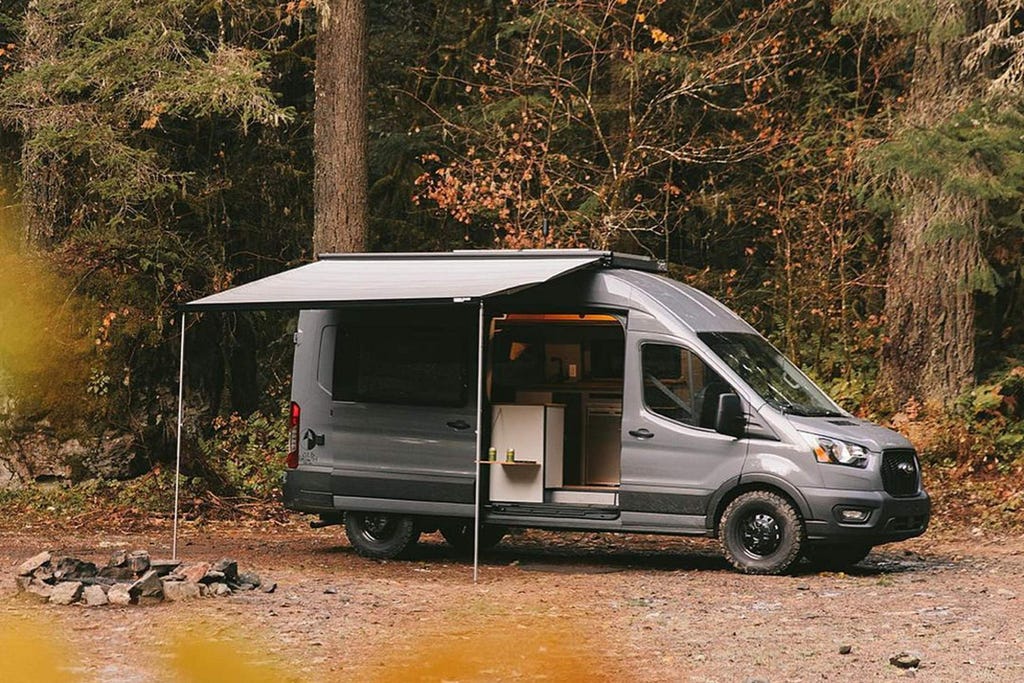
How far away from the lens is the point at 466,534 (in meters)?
14.8

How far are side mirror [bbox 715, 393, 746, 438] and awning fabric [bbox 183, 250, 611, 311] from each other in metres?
1.58

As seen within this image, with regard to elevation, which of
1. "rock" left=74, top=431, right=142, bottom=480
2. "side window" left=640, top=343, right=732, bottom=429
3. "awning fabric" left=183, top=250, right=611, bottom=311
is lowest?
"rock" left=74, top=431, right=142, bottom=480

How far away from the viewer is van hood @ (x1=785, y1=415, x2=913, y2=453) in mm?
12547

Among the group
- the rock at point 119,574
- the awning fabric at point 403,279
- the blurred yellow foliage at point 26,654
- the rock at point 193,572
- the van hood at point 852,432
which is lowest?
the blurred yellow foliage at point 26,654

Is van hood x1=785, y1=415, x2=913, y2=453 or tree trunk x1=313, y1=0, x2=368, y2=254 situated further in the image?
tree trunk x1=313, y1=0, x2=368, y2=254

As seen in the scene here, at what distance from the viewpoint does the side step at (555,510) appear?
1324 cm

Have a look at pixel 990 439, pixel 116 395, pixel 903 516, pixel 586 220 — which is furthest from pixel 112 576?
pixel 990 439

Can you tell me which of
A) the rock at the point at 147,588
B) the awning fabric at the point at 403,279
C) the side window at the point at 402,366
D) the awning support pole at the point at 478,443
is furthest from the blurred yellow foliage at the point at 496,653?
the side window at the point at 402,366

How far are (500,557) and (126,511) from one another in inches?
187

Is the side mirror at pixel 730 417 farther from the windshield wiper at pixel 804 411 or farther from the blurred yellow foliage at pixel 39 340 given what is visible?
the blurred yellow foliage at pixel 39 340

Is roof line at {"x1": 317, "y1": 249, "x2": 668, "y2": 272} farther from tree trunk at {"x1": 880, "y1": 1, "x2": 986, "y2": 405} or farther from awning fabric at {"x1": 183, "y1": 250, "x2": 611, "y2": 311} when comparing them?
tree trunk at {"x1": 880, "y1": 1, "x2": 986, "y2": 405}

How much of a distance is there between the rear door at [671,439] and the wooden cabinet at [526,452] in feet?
2.47

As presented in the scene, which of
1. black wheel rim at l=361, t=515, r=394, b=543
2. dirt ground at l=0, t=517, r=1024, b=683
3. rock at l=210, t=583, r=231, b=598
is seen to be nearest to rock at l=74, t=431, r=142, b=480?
dirt ground at l=0, t=517, r=1024, b=683

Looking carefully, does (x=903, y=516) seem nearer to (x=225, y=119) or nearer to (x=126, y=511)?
(x=126, y=511)
